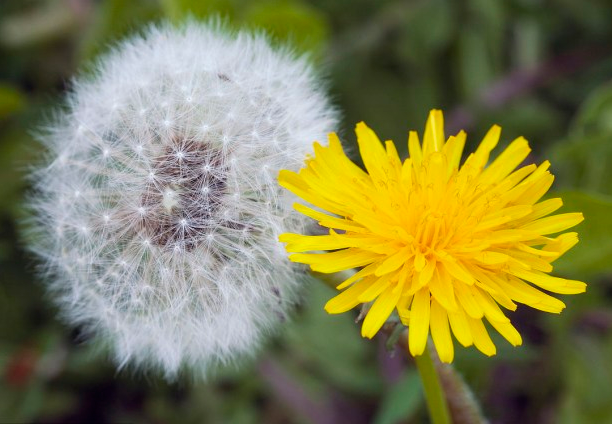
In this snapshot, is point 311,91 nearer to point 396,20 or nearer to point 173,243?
point 173,243

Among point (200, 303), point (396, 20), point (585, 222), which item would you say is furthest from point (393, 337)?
point (396, 20)

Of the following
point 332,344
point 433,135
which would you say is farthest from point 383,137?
point 433,135

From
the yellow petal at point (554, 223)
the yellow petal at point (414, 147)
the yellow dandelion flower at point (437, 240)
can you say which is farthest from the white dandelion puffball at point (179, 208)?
the yellow petal at point (554, 223)

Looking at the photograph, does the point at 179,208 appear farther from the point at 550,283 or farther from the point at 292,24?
the point at 292,24

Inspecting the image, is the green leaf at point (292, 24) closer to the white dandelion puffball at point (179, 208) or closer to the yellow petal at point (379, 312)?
the white dandelion puffball at point (179, 208)

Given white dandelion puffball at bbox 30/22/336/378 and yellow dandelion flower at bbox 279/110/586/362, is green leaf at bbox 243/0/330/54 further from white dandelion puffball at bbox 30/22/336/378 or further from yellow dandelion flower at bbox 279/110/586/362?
yellow dandelion flower at bbox 279/110/586/362

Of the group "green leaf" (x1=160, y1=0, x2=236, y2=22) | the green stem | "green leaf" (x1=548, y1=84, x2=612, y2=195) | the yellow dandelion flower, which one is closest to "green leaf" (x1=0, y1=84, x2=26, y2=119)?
"green leaf" (x1=160, y1=0, x2=236, y2=22)

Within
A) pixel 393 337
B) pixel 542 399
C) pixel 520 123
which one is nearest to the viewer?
pixel 393 337
